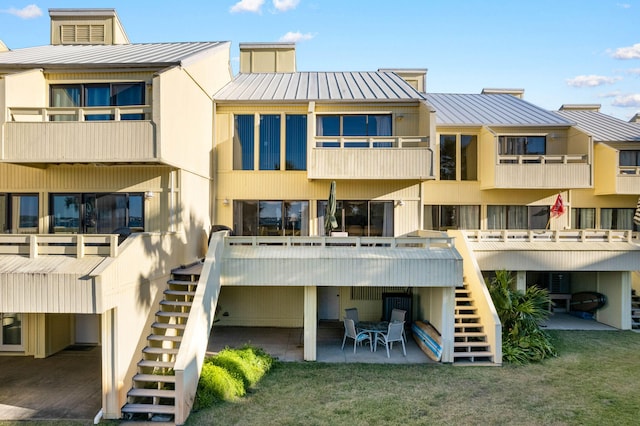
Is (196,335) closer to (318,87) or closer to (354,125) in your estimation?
(354,125)

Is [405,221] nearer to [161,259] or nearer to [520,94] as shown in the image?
[161,259]

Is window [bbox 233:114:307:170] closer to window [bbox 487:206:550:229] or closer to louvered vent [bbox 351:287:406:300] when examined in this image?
louvered vent [bbox 351:287:406:300]

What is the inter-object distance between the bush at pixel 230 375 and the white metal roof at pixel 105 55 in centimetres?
847

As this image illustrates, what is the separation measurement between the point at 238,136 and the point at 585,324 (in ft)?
51.4

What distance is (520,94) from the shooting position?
23250mm

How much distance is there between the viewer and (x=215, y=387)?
29.3ft

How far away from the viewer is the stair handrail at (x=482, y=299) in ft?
37.2

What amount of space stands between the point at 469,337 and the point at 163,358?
918cm

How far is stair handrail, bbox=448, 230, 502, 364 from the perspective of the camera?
11.3 meters

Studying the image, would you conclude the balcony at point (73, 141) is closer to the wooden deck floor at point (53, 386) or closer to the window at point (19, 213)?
the window at point (19, 213)

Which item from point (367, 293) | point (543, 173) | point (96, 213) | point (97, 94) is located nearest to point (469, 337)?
point (367, 293)

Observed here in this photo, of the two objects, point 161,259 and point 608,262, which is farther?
point 608,262

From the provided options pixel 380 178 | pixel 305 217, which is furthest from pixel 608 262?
pixel 305 217

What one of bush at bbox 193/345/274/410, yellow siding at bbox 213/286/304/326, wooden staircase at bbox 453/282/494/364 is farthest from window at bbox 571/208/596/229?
bush at bbox 193/345/274/410
